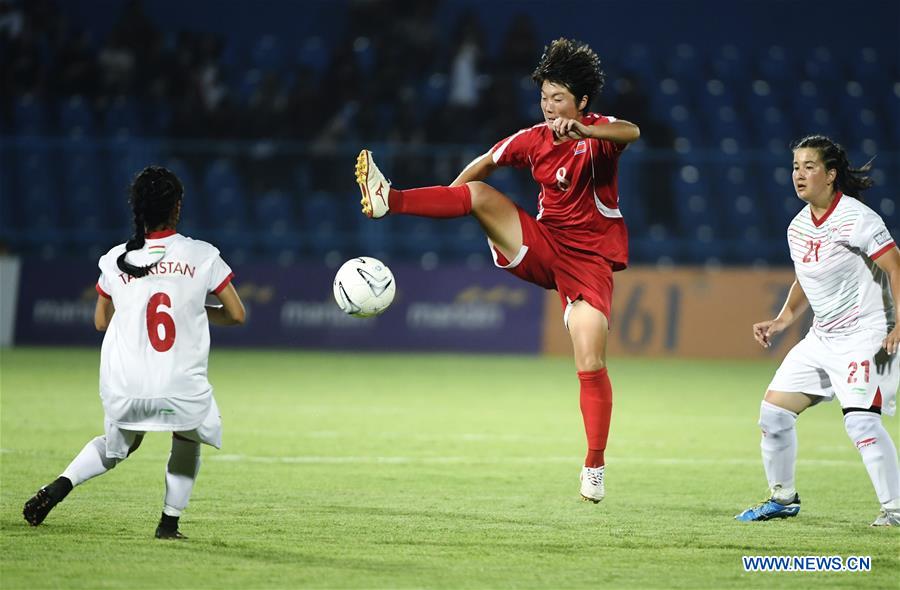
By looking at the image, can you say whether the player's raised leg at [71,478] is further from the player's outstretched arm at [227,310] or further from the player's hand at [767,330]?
the player's hand at [767,330]

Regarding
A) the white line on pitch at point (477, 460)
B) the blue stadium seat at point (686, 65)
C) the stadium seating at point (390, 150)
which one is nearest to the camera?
the white line on pitch at point (477, 460)

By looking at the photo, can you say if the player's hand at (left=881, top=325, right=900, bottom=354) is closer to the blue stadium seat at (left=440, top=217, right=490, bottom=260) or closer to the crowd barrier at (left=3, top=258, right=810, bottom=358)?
the crowd barrier at (left=3, top=258, right=810, bottom=358)

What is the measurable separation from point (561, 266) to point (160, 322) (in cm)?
231

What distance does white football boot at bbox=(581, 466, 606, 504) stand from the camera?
648 cm

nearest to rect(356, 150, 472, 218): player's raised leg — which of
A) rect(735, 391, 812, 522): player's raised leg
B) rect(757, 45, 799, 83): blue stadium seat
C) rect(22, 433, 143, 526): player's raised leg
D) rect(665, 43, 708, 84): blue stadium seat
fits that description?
rect(22, 433, 143, 526): player's raised leg

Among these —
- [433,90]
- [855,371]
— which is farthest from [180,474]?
[433,90]

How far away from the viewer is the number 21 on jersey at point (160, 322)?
221 inches

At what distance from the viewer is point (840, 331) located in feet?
21.7

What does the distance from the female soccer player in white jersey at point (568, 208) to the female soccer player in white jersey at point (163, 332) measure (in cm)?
114

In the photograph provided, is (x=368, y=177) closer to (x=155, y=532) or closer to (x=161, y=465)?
(x=155, y=532)

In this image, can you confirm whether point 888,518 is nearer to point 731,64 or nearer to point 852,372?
point 852,372

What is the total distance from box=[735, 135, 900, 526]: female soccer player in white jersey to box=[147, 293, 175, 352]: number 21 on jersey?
3080mm

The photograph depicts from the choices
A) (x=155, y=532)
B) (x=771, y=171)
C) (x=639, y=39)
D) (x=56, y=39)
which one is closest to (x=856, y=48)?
(x=639, y=39)

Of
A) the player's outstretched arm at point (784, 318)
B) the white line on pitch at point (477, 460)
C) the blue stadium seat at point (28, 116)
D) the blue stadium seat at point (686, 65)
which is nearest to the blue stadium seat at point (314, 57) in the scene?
the blue stadium seat at point (28, 116)
